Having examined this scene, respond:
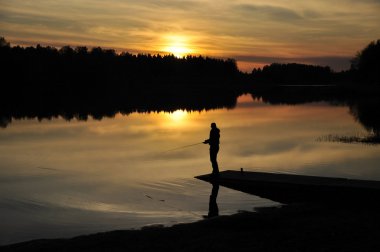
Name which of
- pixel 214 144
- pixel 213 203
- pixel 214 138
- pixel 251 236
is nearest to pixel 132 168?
pixel 214 144

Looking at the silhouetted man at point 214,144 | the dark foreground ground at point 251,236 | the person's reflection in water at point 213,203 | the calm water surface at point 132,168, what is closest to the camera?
the dark foreground ground at point 251,236

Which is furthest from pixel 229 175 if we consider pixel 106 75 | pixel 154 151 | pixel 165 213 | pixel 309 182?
pixel 106 75

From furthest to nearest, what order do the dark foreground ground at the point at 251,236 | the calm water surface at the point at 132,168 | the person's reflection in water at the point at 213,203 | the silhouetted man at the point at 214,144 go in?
the silhouetted man at the point at 214,144 < the person's reflection in water at the point at 213,203 < the calm water surface at the point at 132,168 < the dark foreground ground at the point at 251,236

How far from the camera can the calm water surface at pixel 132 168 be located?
56.5ft

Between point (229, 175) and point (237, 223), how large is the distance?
7.91 metres

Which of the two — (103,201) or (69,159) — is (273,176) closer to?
(103,201)

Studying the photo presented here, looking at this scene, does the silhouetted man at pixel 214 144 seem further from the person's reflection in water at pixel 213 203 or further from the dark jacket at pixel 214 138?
the person's reflection in water at pixel 213 203

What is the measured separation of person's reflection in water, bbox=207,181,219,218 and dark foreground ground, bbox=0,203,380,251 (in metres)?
2.13

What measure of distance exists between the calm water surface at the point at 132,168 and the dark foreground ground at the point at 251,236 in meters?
2.09

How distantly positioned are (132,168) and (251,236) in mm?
15393

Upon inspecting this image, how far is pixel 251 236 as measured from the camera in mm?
12891

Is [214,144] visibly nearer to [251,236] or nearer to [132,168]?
[132,168]

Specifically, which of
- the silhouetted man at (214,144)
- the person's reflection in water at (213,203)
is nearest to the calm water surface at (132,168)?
the person's reflection in water at (213,203)

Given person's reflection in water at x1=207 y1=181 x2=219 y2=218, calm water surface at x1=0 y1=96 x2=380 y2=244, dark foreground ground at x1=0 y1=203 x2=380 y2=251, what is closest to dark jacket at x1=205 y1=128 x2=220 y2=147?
person's reflection in water at x1=207 y1=181 x2=219 y2=218
